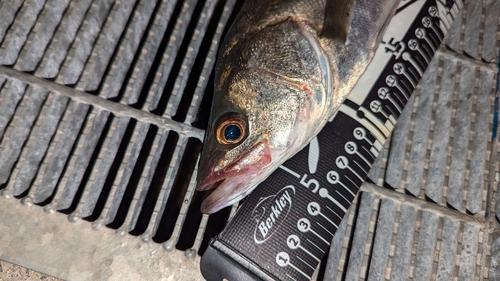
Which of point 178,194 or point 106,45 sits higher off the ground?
point 106,45

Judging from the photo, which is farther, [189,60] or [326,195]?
[189,60]

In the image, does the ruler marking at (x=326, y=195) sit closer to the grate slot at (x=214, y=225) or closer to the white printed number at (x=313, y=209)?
the white printed number at (x=313, y=209)

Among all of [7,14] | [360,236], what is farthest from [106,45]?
[360,236]

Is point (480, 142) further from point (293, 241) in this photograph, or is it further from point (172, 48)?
point (172, 48)

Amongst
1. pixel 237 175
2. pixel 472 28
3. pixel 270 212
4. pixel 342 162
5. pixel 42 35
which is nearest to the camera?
pixel 237 175

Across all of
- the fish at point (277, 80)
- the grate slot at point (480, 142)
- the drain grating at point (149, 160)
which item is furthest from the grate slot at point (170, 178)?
the grate slot at point (480, 142)

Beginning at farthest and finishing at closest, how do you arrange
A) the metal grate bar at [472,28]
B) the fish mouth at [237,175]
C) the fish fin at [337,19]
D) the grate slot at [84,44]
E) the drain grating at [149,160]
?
the metal grate bar at [472,28] < the grate slot at [84,44] < the drain grating at [149,160] < the fish fin at [337,19] < the fish mouth at [237,175]

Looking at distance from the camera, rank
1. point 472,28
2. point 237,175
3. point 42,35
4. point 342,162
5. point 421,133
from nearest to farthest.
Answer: point 237,175 → point 342,162 → point 42,35 → point 421,133 → point 472,28
